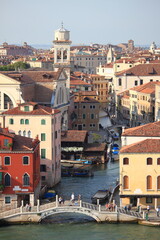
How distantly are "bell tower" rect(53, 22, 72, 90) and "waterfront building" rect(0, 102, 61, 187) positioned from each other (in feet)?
58.6

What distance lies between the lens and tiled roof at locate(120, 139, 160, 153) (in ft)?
91.0

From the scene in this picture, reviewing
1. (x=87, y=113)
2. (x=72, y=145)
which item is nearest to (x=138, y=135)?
(x=72, y=145)

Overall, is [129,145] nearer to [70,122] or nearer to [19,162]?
[19,162]

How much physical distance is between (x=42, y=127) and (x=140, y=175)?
7343 millimetres

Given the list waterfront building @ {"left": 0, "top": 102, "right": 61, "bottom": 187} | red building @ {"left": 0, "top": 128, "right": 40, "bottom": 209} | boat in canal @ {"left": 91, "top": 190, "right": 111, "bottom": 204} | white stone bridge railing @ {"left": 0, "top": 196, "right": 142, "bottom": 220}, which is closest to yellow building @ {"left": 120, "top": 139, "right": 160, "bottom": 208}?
white stone bridge railing @ {"left": 0, "top": 196, "right": 142, "bottom": 220}

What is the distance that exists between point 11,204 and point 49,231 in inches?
89.1

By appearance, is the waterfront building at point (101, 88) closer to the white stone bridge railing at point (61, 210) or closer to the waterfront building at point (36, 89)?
the waterfront building at point (36, 89)

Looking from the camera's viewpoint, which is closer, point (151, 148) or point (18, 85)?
point (151, 148)

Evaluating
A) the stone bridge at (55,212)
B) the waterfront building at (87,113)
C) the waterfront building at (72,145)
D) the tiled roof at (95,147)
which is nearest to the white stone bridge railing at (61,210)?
the stone bridge at (55,212)

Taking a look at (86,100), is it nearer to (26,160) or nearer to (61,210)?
(26,160)

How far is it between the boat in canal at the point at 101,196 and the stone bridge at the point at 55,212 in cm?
225

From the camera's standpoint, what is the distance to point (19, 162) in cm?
2833

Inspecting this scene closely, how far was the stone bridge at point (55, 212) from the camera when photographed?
27.2 meters

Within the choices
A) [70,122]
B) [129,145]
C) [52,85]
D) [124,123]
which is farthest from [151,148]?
[124,123]
